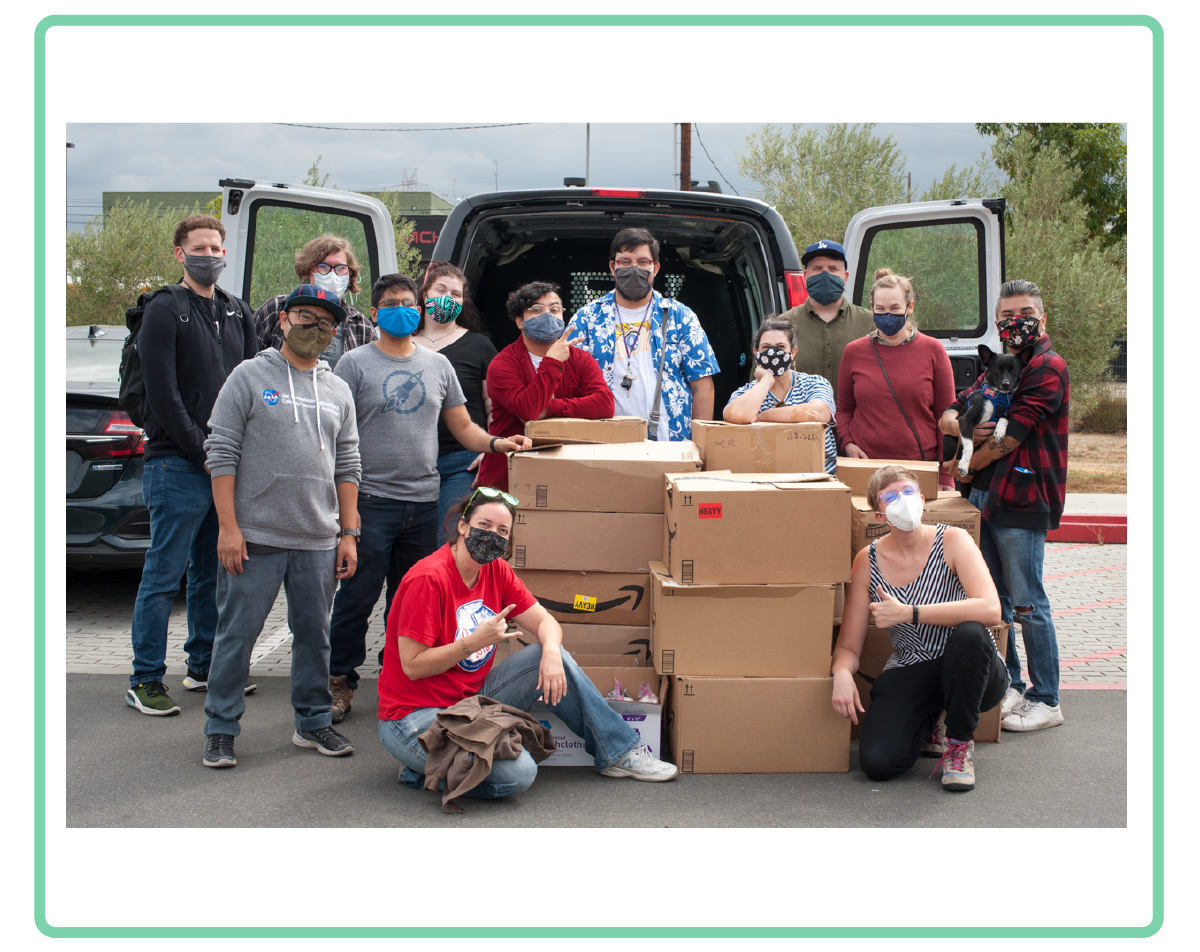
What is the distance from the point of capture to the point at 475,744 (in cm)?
336

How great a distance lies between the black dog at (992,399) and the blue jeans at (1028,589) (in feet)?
0.81

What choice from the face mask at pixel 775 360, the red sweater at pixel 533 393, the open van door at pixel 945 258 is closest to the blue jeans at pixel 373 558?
the red sweater at pixel 533 393

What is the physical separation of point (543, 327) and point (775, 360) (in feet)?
3.34

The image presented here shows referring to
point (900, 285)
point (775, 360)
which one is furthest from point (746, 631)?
point (900, 285)

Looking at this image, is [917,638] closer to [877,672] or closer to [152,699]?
[877,672]

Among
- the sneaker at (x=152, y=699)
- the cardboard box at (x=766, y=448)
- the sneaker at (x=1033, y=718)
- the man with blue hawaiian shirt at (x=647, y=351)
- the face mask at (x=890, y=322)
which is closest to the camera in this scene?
the cardboard box at (x=766, y=448)

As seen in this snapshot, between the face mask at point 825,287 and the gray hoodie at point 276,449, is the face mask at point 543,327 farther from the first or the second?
the face mask at point 825,287

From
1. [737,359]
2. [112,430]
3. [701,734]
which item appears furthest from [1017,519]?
[112,430]

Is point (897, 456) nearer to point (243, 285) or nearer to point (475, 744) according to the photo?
→ point (475, 744)

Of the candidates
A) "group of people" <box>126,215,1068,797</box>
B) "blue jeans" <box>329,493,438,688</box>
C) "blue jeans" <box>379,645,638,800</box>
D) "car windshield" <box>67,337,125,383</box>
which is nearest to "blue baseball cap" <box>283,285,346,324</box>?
"group of people" <box>126,215,1068,797</box>

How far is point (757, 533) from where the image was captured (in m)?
3.68

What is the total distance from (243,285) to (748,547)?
3.20m

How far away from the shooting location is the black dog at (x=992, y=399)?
4.19m

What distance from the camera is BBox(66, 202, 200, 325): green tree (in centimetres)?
2164
